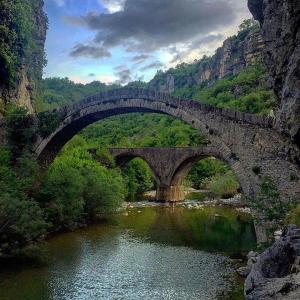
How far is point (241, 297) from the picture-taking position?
44.1 ft

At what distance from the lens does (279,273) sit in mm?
7020

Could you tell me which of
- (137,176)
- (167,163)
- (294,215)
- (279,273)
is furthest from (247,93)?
(279,273)

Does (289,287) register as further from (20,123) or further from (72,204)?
(20,123)

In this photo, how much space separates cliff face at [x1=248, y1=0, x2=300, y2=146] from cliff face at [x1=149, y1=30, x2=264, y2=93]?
130 ft

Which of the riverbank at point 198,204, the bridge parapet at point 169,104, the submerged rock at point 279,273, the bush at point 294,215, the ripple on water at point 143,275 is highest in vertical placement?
the bridge parapet at point 169,104

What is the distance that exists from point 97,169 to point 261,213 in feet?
58.8

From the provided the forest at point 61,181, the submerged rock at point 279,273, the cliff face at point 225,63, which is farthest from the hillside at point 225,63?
the submerged rock at point 279,273

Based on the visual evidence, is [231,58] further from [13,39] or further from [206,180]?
[13,39]

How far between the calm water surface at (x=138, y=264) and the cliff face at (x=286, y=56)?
23.3 feet

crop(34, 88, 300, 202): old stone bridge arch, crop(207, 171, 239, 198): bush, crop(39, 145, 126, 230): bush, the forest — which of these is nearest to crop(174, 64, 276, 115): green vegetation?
the forest

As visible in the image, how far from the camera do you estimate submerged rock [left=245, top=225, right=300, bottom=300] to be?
19.4ft

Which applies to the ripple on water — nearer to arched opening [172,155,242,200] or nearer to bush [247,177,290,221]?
bush [247,177,290,221]

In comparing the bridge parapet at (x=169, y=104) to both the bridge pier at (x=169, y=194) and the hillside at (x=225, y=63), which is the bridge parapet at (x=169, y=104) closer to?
the bridge pier at (x=169, y=194)

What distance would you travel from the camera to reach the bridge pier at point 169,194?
4109 centimetres
